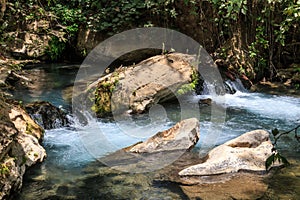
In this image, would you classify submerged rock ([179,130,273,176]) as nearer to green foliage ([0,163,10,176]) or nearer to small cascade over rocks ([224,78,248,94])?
green foliage ([0,163,10,176])

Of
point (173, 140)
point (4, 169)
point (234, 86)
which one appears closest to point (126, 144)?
point (173, 140)

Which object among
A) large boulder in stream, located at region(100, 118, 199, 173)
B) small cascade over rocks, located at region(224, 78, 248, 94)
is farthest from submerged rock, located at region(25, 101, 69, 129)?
small cascade over rocks, located at region(224, 78, 248, 94)

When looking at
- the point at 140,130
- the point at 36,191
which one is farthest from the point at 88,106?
the point at 36,191

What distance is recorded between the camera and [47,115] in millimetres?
5875

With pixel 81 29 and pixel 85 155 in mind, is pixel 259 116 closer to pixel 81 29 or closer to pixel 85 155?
pixel 85 155

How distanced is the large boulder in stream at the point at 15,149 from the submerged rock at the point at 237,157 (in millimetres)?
1790

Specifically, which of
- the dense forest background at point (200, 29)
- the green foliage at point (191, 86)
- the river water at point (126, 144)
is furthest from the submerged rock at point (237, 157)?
the dense forest background at point (200, 29)

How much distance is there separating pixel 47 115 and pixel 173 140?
2268 mm

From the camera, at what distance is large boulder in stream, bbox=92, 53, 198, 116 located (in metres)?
6.54

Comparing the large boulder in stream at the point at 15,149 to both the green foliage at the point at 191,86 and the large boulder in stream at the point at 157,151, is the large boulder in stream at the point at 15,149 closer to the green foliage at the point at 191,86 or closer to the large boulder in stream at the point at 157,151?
the large boulder in stream at the point at 157,151

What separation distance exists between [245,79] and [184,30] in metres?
2.26

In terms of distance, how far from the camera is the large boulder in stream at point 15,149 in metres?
3.50

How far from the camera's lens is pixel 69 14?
1017cm

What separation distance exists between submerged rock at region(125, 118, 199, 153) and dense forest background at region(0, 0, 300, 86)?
3617mm
